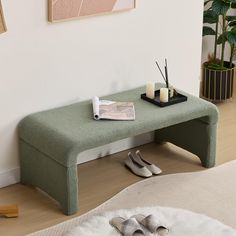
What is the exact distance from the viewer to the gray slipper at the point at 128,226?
3.03m

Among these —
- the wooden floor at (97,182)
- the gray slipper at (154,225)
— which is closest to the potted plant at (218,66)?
the wooden floor at (97,182)

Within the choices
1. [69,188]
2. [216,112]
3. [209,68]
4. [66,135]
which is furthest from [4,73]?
[209,68]

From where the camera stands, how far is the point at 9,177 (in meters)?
3.75

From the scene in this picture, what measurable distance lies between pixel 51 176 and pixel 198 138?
0.96 metres

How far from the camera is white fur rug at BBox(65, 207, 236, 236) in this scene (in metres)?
3.06

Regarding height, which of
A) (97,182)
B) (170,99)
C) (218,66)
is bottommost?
(97,182)

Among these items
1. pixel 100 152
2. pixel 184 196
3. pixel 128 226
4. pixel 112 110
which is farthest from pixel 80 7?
pixel 128 226

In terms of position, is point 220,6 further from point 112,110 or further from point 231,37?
point 112,110

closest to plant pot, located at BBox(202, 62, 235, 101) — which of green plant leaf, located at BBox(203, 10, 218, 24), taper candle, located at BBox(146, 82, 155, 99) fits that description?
green plant leaf, located at BBox(203, 10, 218, 24)

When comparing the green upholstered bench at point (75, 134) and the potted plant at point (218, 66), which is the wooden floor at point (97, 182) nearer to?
the green upholstered bench at point (75, 134)

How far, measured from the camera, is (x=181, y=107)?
3.80 metres

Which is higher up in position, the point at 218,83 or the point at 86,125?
the point at 86,125

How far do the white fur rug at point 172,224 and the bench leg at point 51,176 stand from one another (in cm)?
26

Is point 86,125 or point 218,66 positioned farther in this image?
point 218,66
